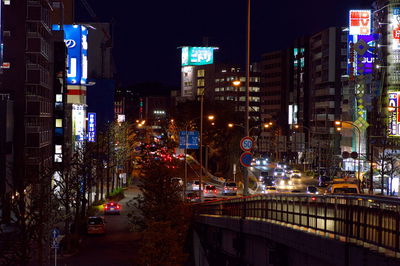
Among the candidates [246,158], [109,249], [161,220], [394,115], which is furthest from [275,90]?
[246,158]

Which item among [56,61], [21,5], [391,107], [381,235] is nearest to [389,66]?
[391,107]

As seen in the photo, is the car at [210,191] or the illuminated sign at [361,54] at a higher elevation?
the illuminated sign at [361,54]

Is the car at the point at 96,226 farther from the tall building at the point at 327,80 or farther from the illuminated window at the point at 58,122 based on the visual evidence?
the tall building at the point at 327,80

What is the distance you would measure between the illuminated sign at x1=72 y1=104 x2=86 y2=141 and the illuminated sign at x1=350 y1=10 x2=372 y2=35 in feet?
105

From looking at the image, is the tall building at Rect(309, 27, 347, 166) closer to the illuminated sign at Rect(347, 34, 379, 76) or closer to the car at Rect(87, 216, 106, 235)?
the illuminated sign at Rect(347, 34, 379, 76)

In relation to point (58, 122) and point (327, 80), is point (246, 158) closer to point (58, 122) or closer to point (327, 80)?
point (58, 122)

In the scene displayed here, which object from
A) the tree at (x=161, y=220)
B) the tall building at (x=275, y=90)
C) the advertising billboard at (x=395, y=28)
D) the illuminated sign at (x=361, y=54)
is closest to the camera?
the tree at (x=161, y=220)

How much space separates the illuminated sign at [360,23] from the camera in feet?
281

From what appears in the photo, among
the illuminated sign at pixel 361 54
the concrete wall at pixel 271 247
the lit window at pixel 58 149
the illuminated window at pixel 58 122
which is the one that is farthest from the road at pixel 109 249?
the illuminated sign at pixel 361 54

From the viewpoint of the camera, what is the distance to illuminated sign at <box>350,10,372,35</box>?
85562mm

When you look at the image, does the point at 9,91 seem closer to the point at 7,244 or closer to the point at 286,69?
the point at 7,244

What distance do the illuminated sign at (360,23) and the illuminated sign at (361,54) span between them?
24.3 inches

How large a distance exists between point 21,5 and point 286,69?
12680cm

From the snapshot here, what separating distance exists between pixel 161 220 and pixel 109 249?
7.39 meters
